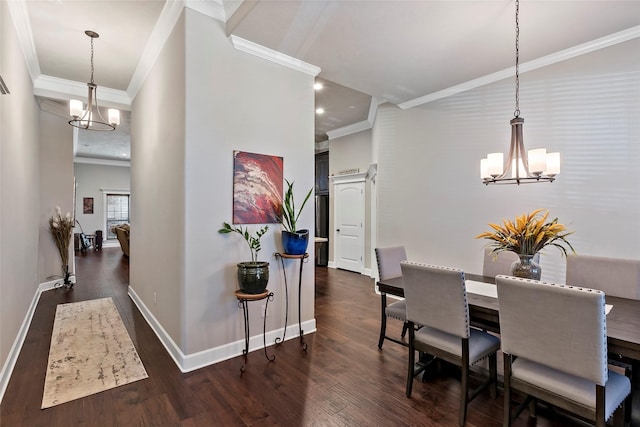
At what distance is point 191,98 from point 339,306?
326 cm

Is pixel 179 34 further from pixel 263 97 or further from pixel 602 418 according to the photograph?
pixel 602 418

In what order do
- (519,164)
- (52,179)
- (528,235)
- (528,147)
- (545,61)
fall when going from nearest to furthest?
(528,235) < (519,164) < (545,61) < (528,147) < (52,179)

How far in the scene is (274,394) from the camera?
234 cm

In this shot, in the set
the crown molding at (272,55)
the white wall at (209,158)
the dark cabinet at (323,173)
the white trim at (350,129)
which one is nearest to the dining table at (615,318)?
the white wall at (209,158)

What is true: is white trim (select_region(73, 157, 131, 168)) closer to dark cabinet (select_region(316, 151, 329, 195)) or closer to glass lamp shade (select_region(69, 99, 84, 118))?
dark cabinet (select_region(316, 151, 329, 195))

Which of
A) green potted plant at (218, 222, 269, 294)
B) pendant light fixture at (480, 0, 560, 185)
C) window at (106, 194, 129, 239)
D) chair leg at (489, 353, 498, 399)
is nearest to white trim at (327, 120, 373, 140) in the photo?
pendant light fixture at (480, 0, 560, 185)

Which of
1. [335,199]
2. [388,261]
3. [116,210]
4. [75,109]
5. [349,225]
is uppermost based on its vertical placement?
[75,109]

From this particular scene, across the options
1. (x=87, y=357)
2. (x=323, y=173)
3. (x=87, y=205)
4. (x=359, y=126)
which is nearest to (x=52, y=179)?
(x=87, y=357)

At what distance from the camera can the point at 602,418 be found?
1.52 m

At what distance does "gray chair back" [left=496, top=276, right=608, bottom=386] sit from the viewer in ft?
4.89

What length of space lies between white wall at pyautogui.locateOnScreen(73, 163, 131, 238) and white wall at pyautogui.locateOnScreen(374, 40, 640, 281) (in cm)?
1055

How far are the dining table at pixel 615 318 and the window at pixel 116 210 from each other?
12.2 metres

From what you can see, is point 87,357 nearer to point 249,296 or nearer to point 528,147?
point 249,296

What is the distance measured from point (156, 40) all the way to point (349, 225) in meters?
4.99
